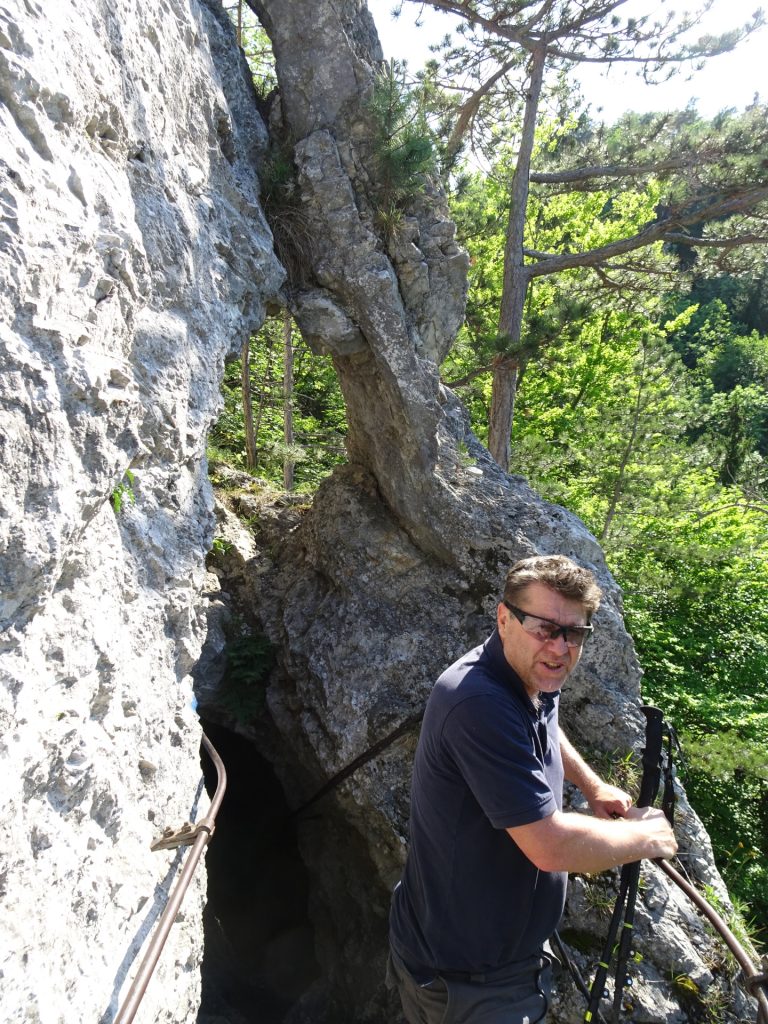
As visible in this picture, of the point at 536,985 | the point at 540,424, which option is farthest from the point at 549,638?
the point at 540,424

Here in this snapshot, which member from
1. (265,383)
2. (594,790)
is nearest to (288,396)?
(265,383)

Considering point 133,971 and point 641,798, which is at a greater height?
point 641,798

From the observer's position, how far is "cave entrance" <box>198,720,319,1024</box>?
567 centimetres

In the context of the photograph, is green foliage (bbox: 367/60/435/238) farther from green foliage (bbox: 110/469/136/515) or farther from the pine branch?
the pine branch


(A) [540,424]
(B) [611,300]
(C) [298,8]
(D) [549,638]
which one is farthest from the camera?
(A) [540,424]

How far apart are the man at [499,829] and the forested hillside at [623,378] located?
→ 425 centimetres

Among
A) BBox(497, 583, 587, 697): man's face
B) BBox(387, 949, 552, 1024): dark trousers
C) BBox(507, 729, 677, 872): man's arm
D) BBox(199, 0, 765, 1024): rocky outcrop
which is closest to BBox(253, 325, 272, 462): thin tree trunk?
BBox(199, 0, 765, 1024): rocky outcrop

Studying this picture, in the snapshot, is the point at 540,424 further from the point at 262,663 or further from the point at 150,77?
the point at 150,77

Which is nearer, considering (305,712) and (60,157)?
(60,157)

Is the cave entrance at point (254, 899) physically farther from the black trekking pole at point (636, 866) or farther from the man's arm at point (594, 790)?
the man's arm at point (594, 790)

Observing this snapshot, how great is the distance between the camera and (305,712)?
6000 millimetres

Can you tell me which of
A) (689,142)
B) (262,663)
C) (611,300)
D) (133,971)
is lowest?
(133,971)

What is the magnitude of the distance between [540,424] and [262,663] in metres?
10.6

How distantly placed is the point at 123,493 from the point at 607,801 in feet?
8.90
